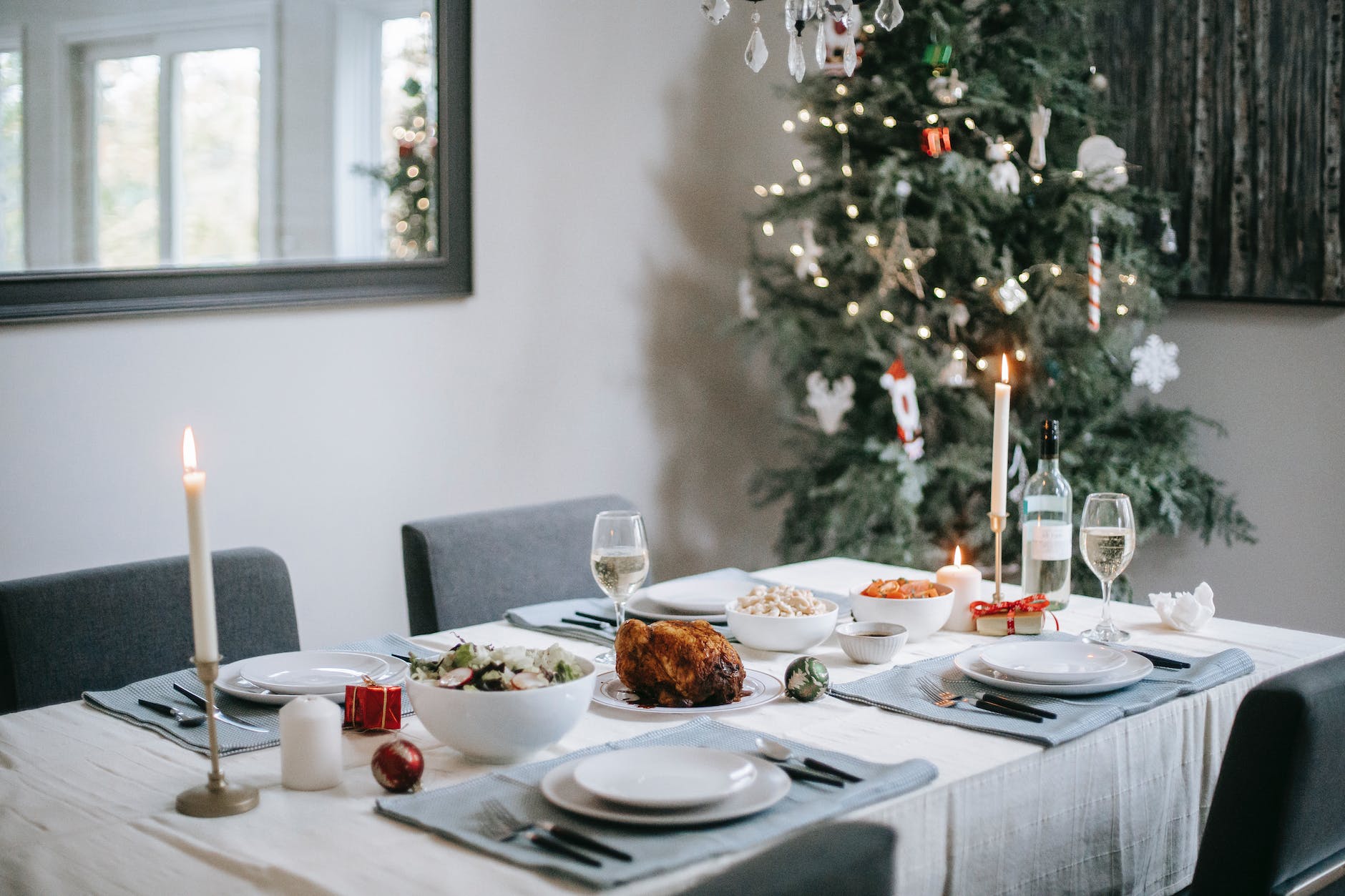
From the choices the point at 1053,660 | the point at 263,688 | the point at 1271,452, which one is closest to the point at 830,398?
the point at 1271,452

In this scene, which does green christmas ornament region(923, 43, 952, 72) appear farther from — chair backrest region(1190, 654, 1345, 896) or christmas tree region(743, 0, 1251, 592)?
chair backrest region(1190, 654, 1345, 896)

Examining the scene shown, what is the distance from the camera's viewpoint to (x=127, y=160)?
8.68 ft

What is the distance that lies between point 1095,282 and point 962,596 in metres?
1.43

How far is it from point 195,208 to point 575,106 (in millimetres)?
1083

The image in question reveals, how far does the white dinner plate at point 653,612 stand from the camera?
1.86m

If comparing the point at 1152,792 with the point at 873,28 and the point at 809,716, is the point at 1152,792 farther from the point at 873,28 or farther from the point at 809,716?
A: the point at 873,28

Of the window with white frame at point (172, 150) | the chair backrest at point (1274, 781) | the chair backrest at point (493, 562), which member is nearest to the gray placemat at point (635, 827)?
the chair backrest at point (1274, 781)

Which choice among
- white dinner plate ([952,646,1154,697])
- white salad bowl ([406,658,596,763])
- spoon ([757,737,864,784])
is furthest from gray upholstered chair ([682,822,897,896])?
white dinner plate ([952,646,1154,697])

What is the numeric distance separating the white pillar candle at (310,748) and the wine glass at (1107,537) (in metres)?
0.98

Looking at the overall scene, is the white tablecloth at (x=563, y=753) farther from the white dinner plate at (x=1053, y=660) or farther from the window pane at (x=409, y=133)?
the window pane at (x=409, y=133)

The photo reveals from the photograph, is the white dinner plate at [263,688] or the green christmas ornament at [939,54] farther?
the green christmas ornament at [939,54]

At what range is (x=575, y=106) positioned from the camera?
11.3 feet

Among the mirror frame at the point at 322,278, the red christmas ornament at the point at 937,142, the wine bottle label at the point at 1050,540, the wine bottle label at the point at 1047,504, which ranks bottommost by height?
the wine bottle label at the point at 1050,540

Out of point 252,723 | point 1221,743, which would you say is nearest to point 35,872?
point 252,723
